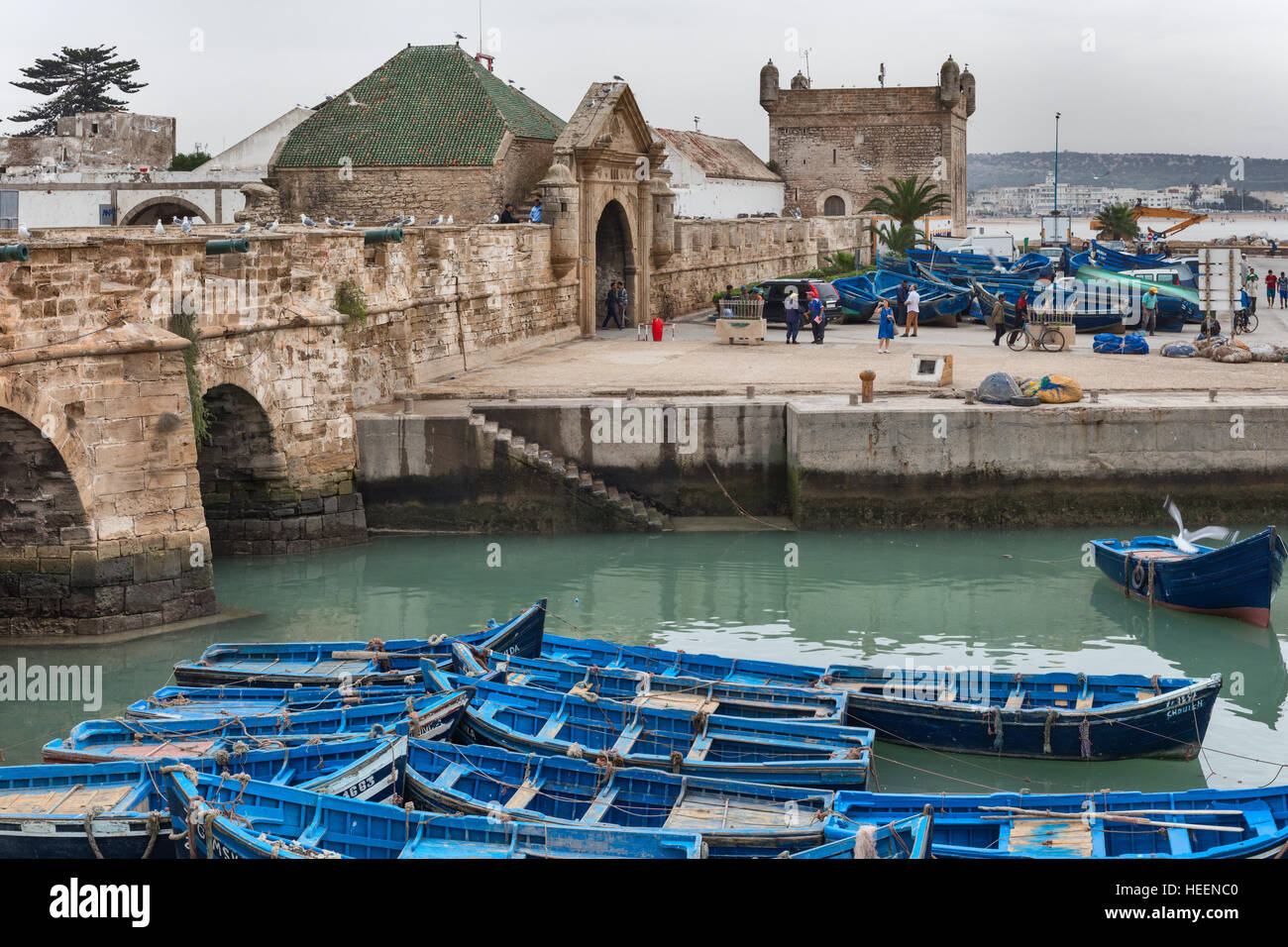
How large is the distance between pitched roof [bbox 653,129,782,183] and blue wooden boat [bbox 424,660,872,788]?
Result: 128 feet

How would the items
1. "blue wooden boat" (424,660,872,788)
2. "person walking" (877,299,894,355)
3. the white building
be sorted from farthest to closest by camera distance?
the white building < "person walking" (877,299,894,355) < "blue wooden boat" (424,660,872,788)

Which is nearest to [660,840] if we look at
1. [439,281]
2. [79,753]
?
[79,753]

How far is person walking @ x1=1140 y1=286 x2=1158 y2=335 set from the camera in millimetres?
37438

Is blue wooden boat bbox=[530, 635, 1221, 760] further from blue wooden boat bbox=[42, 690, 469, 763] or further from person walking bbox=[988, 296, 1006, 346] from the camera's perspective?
person walking bbox=[988, 296, 1006, 346]

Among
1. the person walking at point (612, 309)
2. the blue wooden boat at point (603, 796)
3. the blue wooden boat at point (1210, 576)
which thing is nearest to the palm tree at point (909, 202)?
the person walking at point (612, 309)

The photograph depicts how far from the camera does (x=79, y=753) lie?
43.3 ft

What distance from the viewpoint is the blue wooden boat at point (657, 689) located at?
14609 millimetres

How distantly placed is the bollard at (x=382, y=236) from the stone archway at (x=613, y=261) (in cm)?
1275

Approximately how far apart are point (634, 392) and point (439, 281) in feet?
16.0

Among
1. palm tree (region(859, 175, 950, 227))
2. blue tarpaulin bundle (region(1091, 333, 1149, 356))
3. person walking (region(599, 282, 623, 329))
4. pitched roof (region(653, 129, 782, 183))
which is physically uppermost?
pitched roof (region(653, 129, 782, 183))

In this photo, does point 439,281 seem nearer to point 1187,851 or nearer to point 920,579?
point 920,579

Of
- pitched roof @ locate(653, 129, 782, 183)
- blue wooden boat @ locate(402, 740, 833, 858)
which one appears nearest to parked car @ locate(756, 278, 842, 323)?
pitched roof @ locate(653, 129, 782, 183)

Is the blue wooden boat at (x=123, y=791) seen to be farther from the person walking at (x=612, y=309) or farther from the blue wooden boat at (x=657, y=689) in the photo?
the person walking at (x=612, y=309)
